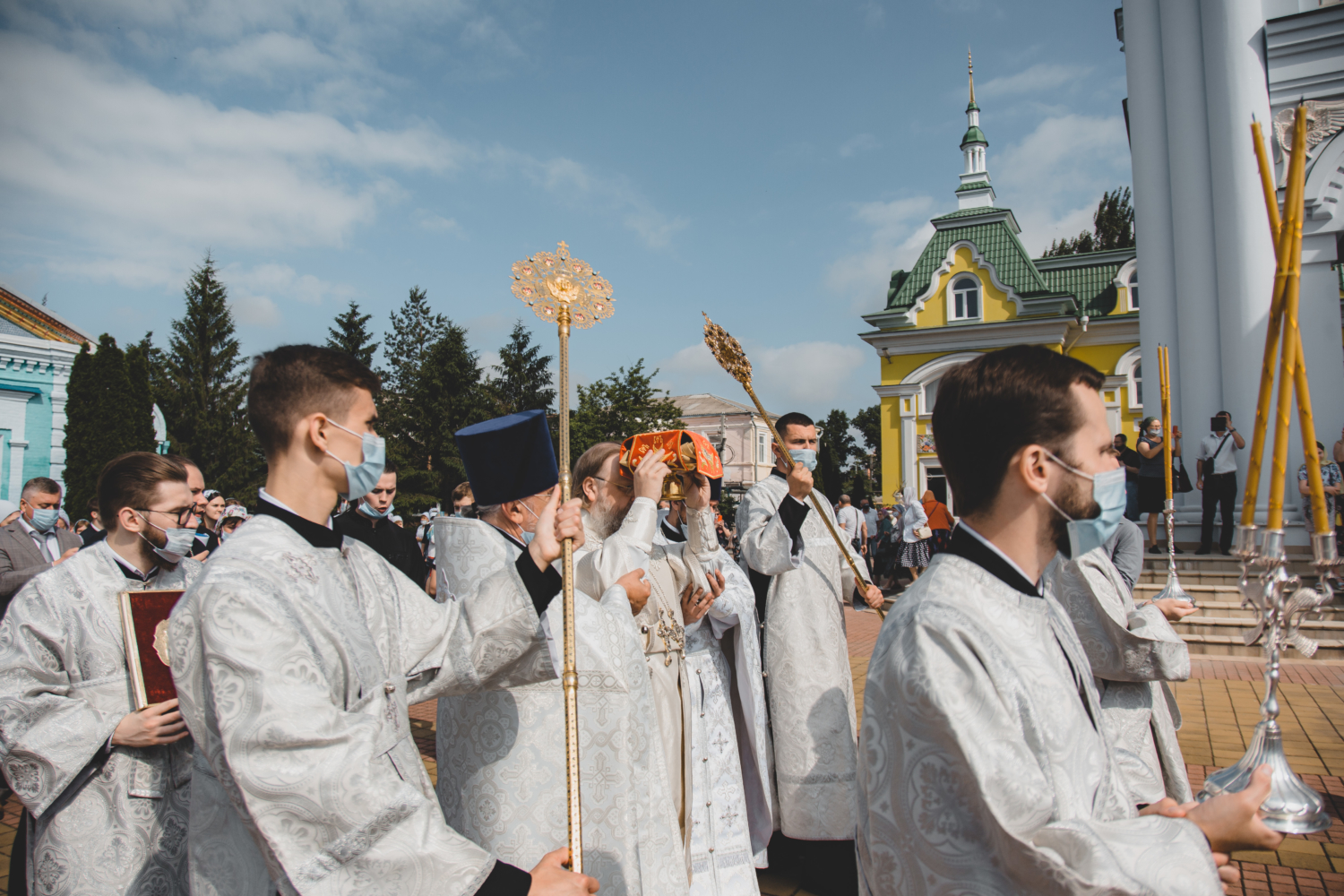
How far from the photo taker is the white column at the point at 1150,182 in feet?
43.6

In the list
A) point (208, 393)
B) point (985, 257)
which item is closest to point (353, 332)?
point (208, 393)

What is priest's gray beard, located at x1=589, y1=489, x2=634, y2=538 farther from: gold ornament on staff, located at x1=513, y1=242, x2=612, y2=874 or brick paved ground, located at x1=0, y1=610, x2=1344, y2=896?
brick paved ground, located at x1=0, y1=610, x2=1344, y2=896

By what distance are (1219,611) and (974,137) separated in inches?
1170

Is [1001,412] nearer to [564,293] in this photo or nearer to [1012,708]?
[1012,708]

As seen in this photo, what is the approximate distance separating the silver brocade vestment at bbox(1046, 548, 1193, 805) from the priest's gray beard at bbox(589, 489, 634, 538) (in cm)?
192

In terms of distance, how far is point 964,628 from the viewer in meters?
1.62

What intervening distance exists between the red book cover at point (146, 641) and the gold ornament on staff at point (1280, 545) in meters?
2.91

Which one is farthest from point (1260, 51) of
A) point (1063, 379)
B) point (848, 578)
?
point (1063, 379)

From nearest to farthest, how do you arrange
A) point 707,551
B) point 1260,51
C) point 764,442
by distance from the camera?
point 707,551, point 1260,51, point 764,442

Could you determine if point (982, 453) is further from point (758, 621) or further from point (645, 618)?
point (758, 621)

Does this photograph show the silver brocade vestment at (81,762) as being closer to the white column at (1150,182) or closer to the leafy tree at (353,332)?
the white column at (1150,182)

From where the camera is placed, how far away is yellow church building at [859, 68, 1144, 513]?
2958 centimetres

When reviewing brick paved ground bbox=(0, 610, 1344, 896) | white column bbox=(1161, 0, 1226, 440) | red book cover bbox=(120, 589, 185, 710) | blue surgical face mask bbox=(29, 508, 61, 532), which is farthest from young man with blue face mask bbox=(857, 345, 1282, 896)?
white column bbox=(1161, 0, 1226, 440)

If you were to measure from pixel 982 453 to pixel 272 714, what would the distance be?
1.60 m
